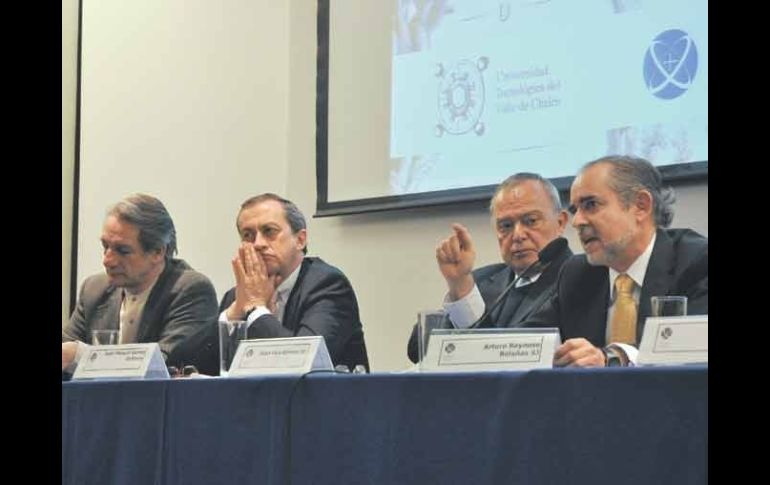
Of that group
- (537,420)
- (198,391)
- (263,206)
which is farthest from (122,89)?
(537,420)

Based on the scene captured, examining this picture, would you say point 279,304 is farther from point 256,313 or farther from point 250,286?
point 256,313

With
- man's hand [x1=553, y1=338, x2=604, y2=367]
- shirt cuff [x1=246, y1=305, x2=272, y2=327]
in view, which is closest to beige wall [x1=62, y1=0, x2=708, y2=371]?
shirt cuff [x1=246, y1=305, x2=272, y2=327]

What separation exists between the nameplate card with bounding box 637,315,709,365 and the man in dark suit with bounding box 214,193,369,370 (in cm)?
171

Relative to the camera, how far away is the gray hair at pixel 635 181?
2969 millimetres

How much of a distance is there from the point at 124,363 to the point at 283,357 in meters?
0.42

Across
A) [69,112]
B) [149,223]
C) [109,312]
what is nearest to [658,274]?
[149,223]

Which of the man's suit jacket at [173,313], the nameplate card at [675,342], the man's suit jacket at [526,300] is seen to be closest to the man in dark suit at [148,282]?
the man's suit jacket at [173,313]

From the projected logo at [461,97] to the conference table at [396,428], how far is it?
2.98 metres

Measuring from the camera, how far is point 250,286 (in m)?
3.50

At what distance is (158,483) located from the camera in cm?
214

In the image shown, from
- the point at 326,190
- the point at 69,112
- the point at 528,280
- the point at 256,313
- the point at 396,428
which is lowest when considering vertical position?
the point at 396,428

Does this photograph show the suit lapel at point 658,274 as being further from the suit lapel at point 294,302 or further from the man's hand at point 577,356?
the suit lapel at point 294,302

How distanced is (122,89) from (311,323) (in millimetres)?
2711
